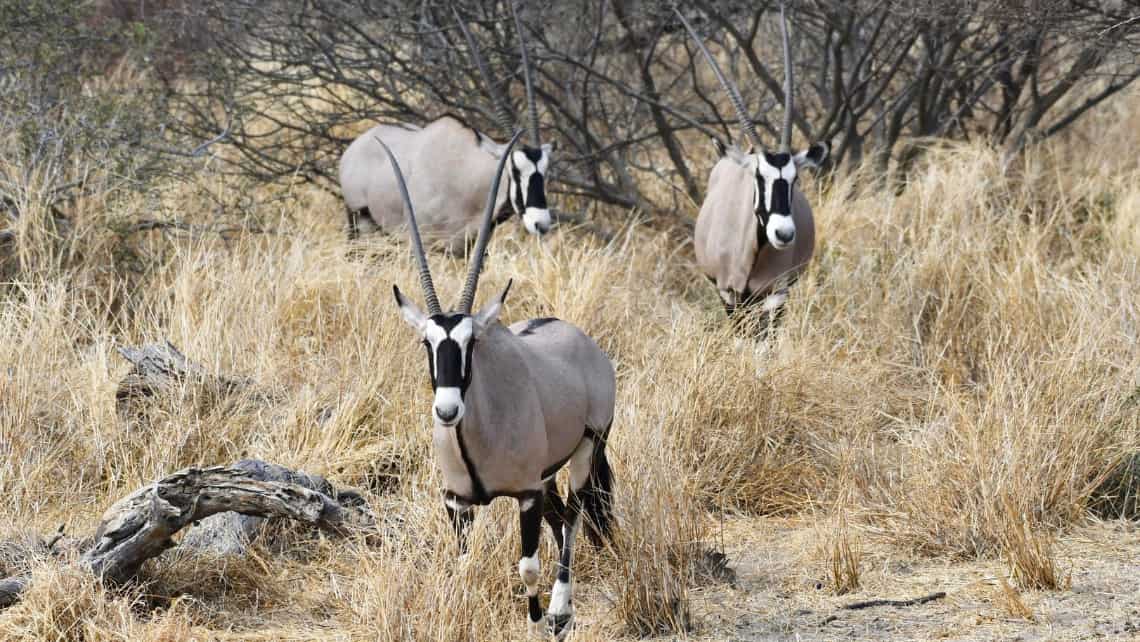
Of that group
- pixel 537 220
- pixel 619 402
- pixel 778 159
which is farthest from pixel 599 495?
pixel 537 220

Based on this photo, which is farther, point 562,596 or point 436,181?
point 436,181

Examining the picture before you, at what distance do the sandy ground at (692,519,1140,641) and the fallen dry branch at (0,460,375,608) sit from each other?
121 cm

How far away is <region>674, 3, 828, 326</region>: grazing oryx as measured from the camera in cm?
655

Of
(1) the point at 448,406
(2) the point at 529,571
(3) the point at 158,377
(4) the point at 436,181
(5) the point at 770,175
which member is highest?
(5) the point at 770,175

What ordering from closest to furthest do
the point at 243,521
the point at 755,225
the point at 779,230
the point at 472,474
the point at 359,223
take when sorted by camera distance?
the point at 472,474
the point at 243,521
the point at 779,230
the point at 755,225
the point at 359,223

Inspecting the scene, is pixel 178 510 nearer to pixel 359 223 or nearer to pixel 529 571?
pixel 529 571

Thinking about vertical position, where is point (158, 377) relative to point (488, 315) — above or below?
below

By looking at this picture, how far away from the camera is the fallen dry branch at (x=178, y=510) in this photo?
159 inches

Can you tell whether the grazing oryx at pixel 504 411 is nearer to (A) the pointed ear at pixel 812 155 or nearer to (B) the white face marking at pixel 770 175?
(B) the white face marking at pixel 770 175

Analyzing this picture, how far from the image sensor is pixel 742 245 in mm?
6918

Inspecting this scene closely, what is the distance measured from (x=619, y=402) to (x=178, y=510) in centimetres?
184

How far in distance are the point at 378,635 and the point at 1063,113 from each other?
8832 millimetres

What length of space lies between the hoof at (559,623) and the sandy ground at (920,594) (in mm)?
368

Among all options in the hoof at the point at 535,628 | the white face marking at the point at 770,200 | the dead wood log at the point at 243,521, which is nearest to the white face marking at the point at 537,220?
the white face marking at the point at 770,200
